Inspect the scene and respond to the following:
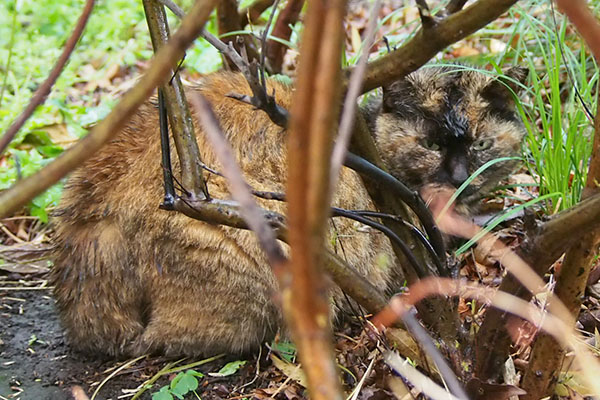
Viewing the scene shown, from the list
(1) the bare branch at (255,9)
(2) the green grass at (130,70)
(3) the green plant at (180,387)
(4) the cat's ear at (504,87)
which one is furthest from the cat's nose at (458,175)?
(1) the bare branch at (255,9)

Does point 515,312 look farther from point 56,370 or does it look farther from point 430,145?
point 56,370

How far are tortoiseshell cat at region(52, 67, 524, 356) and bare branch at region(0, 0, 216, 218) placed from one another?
1.97m

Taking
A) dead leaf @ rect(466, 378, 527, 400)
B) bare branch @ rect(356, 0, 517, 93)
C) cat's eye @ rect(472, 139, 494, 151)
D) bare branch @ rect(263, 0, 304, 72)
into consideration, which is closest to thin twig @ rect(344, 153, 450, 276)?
bare branch @ rect(356, 0, 517, 93)

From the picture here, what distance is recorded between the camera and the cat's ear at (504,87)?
11.5 ft

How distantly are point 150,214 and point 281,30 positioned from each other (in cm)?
220

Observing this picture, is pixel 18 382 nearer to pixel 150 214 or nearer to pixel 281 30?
pixel 150 214

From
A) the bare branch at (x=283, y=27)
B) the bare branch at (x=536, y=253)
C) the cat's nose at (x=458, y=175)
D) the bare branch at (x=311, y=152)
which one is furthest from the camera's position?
the bare branch at (x=283, y=27)

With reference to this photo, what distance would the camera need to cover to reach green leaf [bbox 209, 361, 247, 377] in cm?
305

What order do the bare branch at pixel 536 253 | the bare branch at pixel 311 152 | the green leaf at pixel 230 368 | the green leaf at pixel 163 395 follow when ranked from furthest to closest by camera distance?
the green leaf at pixel 230 368 → the green leaf at pixel 163 395 → the bare branch at pixel 536 253 → the bare branch at pixel 311 152

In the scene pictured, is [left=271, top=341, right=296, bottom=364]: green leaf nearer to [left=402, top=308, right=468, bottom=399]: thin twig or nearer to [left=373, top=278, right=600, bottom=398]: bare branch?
[left=373, top=278, right=600, bottom=398]: bare branch

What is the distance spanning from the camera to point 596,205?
1.67 meters

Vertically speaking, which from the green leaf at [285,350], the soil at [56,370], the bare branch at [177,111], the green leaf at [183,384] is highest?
the bare branch at [177,111]

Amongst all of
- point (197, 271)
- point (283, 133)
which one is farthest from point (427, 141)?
point (197, 271)

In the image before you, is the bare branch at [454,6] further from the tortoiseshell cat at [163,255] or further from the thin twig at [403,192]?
the tortoiseshell cat at [163,255]
